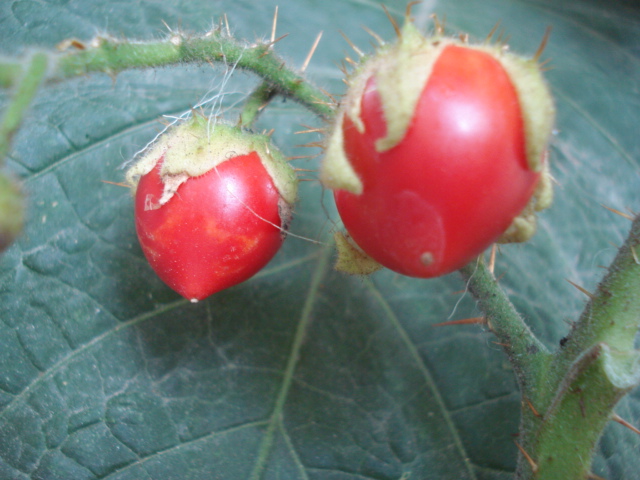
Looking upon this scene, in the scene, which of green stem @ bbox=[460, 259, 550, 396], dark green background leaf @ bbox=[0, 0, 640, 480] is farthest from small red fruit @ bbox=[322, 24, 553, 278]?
dark green background leaf @ bbox=[0, 0, 640, 480]

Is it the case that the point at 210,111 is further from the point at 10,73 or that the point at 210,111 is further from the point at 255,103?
the point at 10,73

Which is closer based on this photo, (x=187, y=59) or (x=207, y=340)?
(x=187, y=59)

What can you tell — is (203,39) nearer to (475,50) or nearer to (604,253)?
(475,50)

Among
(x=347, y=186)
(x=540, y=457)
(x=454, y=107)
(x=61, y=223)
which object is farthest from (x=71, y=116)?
(x=540, y=457)

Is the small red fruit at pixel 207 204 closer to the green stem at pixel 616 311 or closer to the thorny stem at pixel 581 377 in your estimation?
the thorny stem at pixel 581 377

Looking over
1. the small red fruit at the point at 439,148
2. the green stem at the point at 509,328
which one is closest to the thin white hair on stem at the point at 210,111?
the small red fruit at the point at 439,148

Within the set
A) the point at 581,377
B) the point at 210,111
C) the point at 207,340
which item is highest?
the point at 581,377

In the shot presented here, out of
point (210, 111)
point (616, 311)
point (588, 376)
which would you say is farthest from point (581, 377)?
point (210, 111)

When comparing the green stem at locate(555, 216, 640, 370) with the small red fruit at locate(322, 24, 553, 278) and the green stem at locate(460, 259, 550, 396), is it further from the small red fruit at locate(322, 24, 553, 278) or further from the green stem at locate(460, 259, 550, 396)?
the small red fruit at locate(322, 24, 553, 278)
